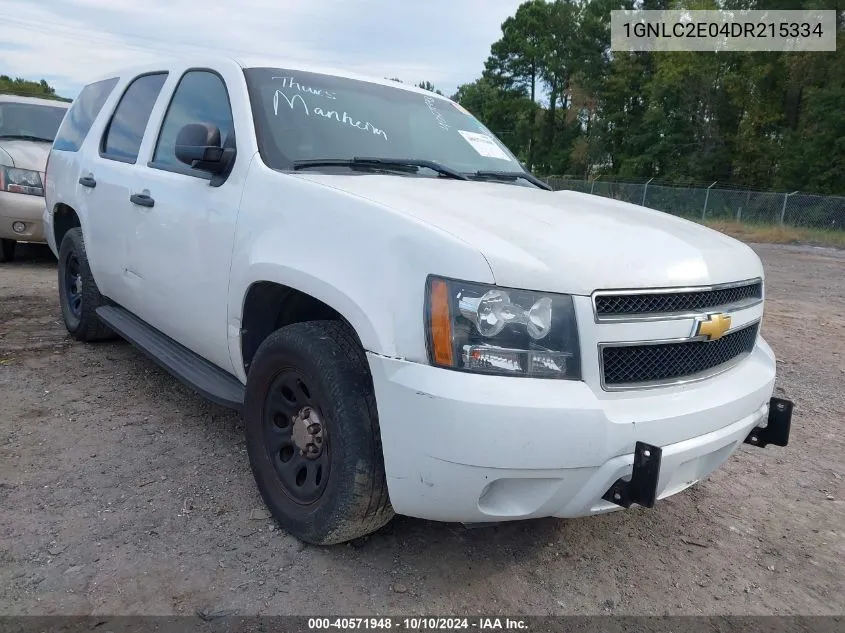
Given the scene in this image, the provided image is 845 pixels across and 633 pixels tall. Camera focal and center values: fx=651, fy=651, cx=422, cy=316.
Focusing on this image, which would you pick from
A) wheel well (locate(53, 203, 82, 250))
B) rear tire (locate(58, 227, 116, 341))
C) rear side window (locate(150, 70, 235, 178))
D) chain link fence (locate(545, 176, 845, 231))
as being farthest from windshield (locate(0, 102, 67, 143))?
chain link fence (locate(545, 176, 845, 231))

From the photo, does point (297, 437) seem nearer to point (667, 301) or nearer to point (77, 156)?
point (667, 301)

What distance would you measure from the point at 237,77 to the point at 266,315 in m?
1.19

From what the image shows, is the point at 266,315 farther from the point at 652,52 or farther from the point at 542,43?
the point at 542,43

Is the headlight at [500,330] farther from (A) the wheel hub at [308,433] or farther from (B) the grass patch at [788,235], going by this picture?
(B) the grass patch at [788,235]

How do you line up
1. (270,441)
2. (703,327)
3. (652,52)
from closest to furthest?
1. (703,327)
2. (270,441)
3. (652,52)

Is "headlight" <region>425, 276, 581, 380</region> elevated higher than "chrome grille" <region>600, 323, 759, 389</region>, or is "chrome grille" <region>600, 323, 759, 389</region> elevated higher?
"headlight" <region>425, 276, 581, 380</region>

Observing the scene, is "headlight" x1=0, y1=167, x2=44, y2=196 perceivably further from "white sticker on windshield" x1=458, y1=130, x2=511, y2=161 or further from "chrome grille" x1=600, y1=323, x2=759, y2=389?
"chrome grille" x1=600, y1=323, x2=759, y2=389

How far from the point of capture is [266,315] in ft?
8.95

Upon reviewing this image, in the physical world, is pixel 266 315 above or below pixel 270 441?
above

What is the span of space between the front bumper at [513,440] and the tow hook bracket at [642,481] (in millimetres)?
20

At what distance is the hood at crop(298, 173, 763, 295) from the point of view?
78.1 inches

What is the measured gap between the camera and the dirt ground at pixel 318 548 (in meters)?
2.25

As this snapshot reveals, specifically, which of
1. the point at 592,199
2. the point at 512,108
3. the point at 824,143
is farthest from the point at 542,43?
the point at 592,199

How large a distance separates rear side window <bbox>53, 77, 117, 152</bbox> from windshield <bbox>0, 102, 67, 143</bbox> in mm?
3571
